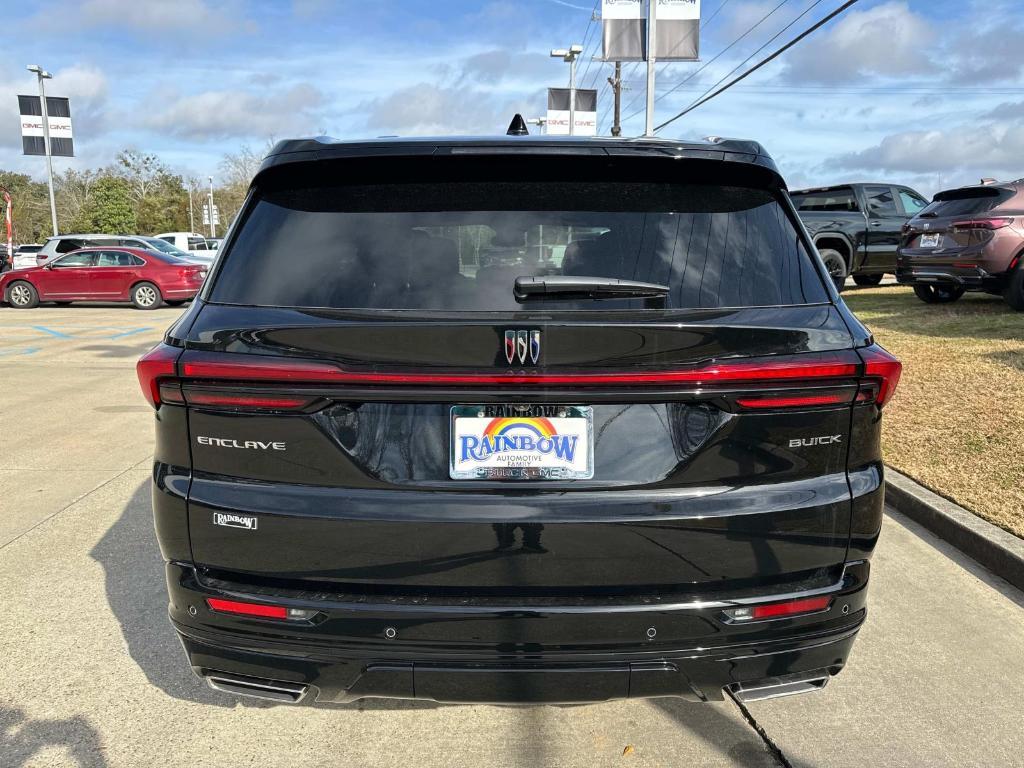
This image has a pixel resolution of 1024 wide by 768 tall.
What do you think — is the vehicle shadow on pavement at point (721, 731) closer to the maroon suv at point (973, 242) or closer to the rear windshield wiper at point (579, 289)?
the rear windshield wiper at point (579, 289)

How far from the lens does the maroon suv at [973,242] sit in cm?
1075

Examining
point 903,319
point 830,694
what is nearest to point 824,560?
point 830,694

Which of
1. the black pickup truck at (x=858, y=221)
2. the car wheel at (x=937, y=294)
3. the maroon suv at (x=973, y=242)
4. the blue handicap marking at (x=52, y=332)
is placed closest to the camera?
the maroon suv at (x=973, y=242)

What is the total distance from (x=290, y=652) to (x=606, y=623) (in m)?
0.86

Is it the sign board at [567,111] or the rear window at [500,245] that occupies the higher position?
the sign board at [567,111]

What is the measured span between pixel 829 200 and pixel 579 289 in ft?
52.7

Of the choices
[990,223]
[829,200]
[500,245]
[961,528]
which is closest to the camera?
[500,245]

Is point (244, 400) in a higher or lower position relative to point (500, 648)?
higher

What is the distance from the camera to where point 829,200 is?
16641 millimetres

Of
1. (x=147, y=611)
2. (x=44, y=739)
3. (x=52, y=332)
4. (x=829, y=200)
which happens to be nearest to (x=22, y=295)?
(x=52, y=332)

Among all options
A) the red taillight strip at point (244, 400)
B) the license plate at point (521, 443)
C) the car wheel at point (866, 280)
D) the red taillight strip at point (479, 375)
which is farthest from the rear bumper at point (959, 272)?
the red taillight strip at point (244, 400)

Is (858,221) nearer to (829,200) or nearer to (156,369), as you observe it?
(829,200)

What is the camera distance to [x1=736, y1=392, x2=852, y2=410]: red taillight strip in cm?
219

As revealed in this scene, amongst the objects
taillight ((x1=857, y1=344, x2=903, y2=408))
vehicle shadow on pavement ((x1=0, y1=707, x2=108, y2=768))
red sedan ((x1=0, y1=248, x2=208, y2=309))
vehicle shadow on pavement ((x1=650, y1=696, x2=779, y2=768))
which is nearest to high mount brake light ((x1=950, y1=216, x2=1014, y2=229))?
vehicle shadow on pavement ((x1=650, y1=696, x2=779, y2=768))
